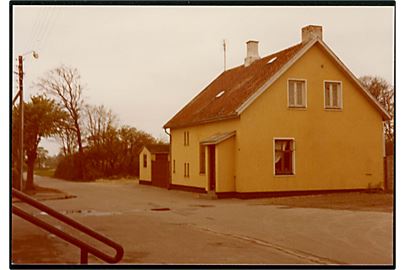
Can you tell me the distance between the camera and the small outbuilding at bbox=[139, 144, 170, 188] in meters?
10.3

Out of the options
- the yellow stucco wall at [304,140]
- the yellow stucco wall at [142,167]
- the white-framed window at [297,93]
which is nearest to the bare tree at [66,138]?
the yellow stucco wall at [142,167]

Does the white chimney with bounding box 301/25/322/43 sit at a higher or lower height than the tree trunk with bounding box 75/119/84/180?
higher

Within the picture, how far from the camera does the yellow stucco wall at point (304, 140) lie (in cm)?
1209

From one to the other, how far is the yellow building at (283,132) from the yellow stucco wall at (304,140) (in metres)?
0.02

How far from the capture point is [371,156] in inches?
457

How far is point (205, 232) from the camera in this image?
358 inches

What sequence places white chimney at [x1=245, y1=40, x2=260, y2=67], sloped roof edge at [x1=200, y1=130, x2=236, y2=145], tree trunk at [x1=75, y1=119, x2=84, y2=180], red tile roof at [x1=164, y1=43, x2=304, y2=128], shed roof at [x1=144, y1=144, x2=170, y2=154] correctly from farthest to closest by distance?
sloped roof edge at [x1=200, y1=130, x2=236, y2=145]
red tile roof at [x1=164, y1=43, x2=304, y2=128]
shed roof at [x1=144, y1=144, x2=170, y2=154]
white chimney at [x1=245, y1=40, x2=260, y2=67]
tree trunk at [x1=75, y1=119, x2=84, y2=180]

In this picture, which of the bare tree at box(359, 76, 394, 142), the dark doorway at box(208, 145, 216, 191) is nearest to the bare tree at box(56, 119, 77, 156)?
the bare tree at box(359, 76, 394, 142)

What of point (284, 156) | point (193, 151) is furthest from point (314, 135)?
point (193, 151)

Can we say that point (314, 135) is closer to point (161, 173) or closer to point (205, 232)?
point (161, 173)

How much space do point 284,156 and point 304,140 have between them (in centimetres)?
58

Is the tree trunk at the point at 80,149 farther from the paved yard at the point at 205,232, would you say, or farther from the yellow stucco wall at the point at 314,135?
the yellow stucco wall at the point at 314,135

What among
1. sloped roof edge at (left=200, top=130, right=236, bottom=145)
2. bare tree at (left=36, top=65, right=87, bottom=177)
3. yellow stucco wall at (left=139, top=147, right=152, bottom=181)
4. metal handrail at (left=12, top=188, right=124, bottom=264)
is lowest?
metal handrail at (left=12, top=188, right=124, bottom=264)

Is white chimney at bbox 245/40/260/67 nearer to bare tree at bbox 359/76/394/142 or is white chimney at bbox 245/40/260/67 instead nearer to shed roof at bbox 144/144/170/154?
bare tree at bbox 359/76/394/142
